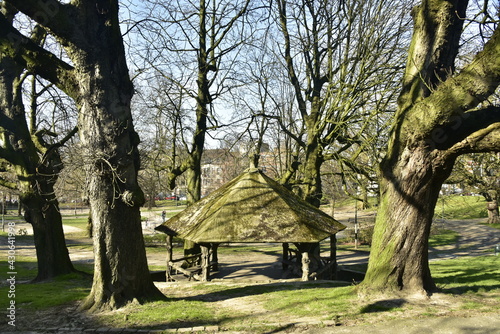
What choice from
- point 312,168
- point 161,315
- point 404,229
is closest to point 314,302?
point 404,229

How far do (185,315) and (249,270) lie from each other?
8384mm

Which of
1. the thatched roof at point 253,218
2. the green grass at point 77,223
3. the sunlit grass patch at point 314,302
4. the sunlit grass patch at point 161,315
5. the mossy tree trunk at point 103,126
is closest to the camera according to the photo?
the sunlit grass patch at point 161,315

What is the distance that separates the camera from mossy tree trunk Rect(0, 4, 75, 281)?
13.3 m

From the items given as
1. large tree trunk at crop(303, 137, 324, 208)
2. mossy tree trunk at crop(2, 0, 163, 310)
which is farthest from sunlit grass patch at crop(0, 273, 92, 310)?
large tree trunk at crop(303, 137, 324, 208)

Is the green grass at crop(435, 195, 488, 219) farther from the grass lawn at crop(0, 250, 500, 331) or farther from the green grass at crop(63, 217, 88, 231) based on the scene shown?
the green grass at crop(63, 217, 88, 231)

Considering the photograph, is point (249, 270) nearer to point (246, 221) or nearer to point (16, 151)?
point (246, 221)

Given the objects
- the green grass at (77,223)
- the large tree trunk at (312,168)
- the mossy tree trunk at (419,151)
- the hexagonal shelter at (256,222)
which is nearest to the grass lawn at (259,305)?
the mossy tree trunk at (419,151)

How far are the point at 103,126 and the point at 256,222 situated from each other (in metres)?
5.52

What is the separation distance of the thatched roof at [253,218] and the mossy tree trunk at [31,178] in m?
3.67

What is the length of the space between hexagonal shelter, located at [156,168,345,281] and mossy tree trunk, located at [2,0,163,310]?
10.9 feet

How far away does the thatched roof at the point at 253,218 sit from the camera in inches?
465

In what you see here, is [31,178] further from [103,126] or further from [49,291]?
[103,126]

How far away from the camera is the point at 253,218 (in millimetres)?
12469

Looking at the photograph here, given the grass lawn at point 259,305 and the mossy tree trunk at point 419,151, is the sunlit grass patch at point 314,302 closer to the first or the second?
the grass lawn at point 259,305
